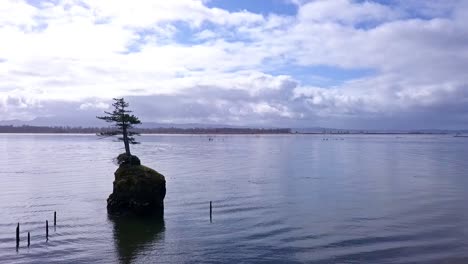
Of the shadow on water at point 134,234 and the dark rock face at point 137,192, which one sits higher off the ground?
the dark rock face at point 137,192

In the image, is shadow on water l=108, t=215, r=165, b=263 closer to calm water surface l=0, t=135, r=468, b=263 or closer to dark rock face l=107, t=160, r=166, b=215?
calm water surface l=0, t=135, r=468, b=263

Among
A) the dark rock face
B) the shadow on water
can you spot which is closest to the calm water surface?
the shadow on water

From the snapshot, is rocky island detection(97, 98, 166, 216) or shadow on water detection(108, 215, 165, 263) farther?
rocky island detection(97, 98, 166, 216)

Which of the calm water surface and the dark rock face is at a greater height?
the dark rock face

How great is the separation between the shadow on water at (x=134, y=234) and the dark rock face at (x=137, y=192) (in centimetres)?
123

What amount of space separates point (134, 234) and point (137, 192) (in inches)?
297

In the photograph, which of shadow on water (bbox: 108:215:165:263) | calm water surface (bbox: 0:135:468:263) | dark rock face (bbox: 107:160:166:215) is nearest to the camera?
calm water surface (bbox: 0:135:468:263)

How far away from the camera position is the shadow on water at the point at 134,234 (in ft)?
124

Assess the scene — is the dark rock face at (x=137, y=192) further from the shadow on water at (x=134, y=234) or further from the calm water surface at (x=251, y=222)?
the calm water surface at (x=251, y=222)

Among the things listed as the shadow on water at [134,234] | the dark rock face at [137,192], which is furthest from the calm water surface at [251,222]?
the dark rock face at [137,192]

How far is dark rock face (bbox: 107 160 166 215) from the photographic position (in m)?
50.0

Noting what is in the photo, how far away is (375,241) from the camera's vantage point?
40.7 metres

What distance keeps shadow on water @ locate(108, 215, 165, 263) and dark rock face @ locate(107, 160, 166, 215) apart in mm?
1234

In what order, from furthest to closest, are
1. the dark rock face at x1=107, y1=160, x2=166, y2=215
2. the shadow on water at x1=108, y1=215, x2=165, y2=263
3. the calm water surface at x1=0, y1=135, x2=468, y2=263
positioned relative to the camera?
1. the dark rock face at x1=107, y1=160, x2=166, y2=215
2. the shadow on water at x1=108, y1=215, x2=165, y2=263
3. the calm water surface at x1=0, y1=135, x2=468, y2=263
